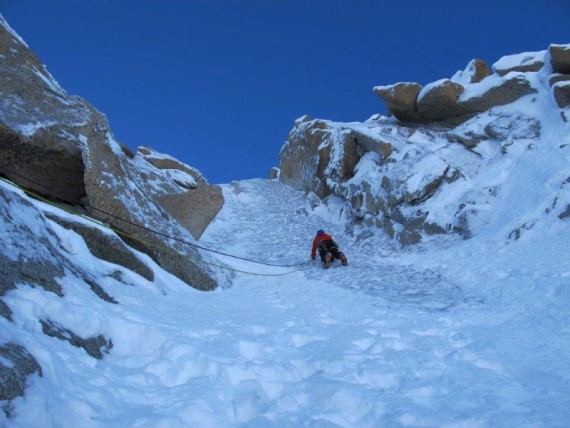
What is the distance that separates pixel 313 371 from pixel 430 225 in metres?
12.6

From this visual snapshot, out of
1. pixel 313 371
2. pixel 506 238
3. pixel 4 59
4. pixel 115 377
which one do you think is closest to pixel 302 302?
pixel 313 371

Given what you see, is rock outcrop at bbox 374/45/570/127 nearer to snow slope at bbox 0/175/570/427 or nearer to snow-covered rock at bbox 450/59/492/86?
snow-covered rock at bbox 450/59/492/86

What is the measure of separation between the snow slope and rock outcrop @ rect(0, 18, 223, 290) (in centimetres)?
172

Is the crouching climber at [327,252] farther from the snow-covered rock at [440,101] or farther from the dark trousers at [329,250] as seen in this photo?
the snow-covered rock at [440,101]

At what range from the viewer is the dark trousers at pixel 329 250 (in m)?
14.9

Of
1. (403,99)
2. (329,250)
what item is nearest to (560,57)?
(403,99)

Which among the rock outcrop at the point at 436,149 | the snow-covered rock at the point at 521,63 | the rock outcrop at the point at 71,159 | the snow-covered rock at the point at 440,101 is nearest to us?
the rock outcrop at the point at 71,159

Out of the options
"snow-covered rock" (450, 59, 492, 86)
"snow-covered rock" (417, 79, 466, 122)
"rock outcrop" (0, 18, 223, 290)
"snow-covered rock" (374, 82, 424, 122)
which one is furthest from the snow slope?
"snow-covered rock" (450, 59, 492, 86)

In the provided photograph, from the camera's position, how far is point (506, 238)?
1307 centimetres

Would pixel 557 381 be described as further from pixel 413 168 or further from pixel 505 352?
pixel 413 168

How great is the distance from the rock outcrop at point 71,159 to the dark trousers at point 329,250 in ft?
13.8

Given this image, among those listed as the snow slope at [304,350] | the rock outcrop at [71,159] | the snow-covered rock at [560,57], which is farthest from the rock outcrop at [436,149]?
the rock outcrop at [71,159]

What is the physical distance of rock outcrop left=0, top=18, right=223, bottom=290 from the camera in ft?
37.5

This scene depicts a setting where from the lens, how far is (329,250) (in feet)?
49.4
